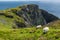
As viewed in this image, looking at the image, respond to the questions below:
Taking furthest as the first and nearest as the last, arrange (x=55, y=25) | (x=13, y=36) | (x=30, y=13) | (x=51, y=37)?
(x=30, y=13) → (x=55, y=25) → (x=13, y=36) → (x=51, y=37)

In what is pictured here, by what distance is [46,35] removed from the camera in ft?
165

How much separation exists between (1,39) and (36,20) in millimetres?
149996

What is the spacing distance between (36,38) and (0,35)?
29.0ft

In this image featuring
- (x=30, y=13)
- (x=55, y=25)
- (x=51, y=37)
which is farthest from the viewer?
(x=30, y=13)

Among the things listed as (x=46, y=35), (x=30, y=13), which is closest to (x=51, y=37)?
(x=46, y=35)

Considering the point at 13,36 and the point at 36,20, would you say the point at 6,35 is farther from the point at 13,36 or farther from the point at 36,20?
the point at 36,20

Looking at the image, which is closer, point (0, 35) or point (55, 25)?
point (0, 35)

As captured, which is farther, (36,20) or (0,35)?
(36,20)

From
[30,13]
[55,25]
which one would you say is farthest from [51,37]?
[30,13]

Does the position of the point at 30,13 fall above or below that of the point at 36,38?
below

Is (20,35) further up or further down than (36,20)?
further up

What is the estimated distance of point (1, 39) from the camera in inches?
1953

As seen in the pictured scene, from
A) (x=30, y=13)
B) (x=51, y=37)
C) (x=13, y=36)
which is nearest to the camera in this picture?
(x=51, y=37)

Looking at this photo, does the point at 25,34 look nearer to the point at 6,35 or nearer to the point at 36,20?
the point at 6,35
